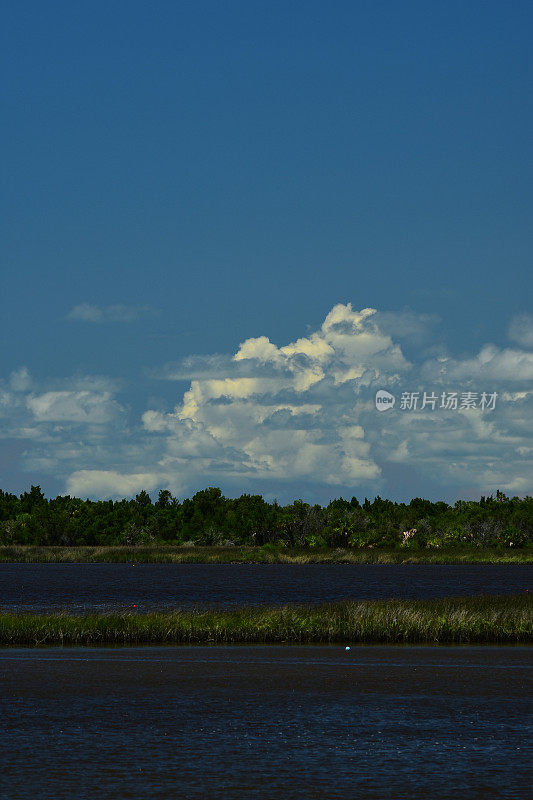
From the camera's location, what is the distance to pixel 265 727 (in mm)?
22922

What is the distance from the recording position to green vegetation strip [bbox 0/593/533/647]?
4316 cm

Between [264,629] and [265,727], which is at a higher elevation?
[264,629]

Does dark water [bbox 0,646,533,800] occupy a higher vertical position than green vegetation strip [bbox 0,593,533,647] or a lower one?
lower

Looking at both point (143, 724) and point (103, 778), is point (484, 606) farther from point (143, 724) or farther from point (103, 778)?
point (103, 778)

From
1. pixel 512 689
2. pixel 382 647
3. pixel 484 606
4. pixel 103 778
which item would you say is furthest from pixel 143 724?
pixel 484 606

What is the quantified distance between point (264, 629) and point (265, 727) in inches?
830

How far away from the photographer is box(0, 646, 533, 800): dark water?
17188 millimetres

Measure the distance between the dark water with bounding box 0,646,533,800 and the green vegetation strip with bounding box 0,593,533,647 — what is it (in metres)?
5.50

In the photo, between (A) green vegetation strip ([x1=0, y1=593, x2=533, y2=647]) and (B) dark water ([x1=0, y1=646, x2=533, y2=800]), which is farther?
(A) green vegetation strip ([x1=0, y1=593, x2=533, y2=647])

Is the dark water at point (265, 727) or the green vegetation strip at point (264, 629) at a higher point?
the green vegetation strip at point (264, 629)

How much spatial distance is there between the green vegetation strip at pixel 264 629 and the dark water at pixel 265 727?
5504 mm

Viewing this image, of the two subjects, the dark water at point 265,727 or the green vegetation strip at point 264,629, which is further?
the green vegetation strip at point 264,629

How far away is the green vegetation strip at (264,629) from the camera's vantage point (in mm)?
43156

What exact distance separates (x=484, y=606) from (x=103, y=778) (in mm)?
37882
